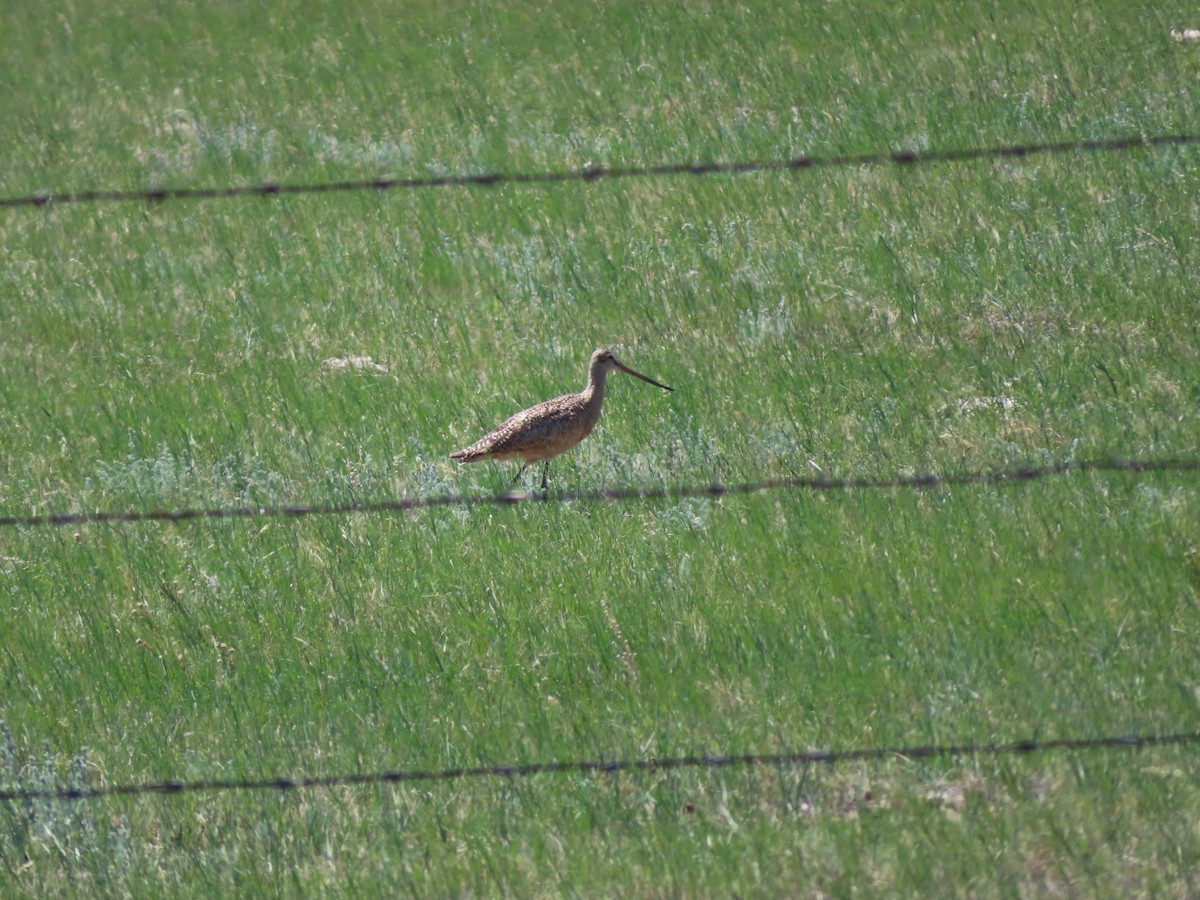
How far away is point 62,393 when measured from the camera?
32.6ft

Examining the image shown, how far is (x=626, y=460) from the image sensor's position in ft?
26.1

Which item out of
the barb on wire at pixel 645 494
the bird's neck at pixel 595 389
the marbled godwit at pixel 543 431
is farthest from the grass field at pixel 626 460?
the barb on wire at pixel 645 494

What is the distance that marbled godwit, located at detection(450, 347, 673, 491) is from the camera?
838cm

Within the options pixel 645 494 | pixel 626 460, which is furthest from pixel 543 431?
pixel 645 494

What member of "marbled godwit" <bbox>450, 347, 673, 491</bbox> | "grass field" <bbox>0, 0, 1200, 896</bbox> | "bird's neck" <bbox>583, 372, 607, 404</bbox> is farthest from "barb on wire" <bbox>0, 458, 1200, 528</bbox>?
"bird's neck" <bbox>583, 372, 607, 404</bbox>

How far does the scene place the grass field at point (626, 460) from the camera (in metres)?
5.21

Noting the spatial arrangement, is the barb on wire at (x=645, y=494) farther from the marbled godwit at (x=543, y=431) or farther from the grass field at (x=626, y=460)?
the marbled godwit at (x=543, y=431)

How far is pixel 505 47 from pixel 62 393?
6540 millimetres

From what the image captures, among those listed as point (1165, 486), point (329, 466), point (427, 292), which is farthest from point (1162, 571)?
point (427, 292)

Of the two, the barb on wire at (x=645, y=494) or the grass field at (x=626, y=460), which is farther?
the grass field at (x=626, y=460)

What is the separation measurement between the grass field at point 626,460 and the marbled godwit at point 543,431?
116 mm

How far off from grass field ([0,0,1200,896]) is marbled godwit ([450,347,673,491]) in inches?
4.6

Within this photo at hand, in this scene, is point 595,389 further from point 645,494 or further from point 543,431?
point 645,494

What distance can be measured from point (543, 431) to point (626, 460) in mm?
667
